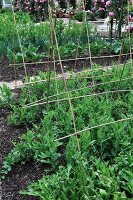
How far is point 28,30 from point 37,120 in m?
3.52

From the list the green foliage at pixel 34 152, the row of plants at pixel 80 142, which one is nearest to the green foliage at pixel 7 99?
the row of plants at pixel 80 142

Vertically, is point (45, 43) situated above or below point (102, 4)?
below

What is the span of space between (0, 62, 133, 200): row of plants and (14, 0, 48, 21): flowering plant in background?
5.20 metres

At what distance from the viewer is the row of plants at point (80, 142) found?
263 centimetres

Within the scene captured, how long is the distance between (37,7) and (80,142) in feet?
26.0

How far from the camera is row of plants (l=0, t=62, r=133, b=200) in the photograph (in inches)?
104

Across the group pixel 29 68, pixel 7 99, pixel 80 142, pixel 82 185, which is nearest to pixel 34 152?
pixel 80 142

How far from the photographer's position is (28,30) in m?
7.17

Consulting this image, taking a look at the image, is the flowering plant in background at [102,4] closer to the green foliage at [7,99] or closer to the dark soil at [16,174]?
the green foliage at [7,99]

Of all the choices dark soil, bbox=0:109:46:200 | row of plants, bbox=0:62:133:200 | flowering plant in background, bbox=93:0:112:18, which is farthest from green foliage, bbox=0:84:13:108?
flowering plant in background, bbox=93:0:112:18

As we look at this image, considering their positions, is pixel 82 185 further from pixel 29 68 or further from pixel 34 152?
pixel 29 68

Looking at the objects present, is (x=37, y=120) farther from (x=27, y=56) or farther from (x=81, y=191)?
(x=27, y=56)

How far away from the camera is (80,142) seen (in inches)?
126

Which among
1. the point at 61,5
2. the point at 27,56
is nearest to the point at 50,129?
the point at 27,56
